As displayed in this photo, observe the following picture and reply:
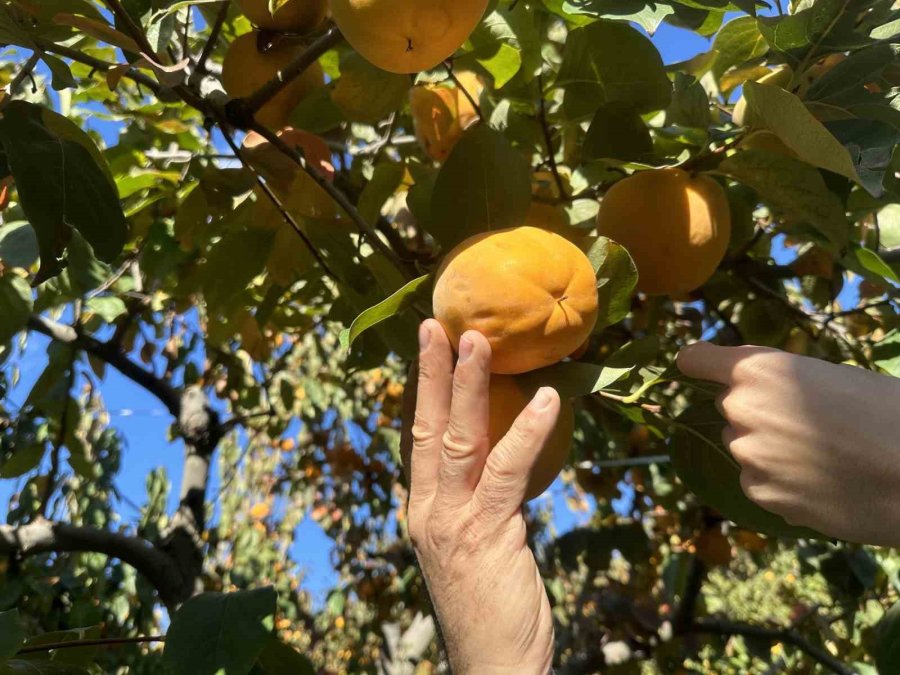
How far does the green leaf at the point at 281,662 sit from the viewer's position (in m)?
1.29

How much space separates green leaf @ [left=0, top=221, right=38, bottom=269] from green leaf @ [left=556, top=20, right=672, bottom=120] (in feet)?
3.20

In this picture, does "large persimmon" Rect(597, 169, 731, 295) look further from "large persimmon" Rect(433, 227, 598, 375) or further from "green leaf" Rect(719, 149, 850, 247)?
"large persimmon" Rect(433, 227, 598, 375)

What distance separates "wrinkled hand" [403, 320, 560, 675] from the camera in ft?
2.71

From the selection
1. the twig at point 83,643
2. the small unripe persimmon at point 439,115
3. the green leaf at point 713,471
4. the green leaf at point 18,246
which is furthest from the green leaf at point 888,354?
the green leaf at point 18,246

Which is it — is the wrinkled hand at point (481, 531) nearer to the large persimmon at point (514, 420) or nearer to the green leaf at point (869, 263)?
the large persimmon at point (514, 420)

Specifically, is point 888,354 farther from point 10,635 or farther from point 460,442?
point 10,635

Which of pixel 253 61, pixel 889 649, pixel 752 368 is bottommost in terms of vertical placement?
pixel 889 649

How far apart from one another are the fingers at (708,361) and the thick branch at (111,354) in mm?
1557

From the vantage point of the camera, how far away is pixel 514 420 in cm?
93

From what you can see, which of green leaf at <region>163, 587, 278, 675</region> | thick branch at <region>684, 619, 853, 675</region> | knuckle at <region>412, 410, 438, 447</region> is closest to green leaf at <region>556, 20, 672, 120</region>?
knuckle at <region>412, 410, 438, 447</region>

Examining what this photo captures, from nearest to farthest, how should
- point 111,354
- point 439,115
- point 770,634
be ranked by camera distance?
point 439,115 < point 111,354 < point 770,634

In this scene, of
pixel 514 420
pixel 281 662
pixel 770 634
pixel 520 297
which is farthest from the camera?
pixel 770 634

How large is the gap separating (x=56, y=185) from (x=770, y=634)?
2356 millimetres

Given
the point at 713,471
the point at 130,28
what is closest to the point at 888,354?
the point at 713,471
